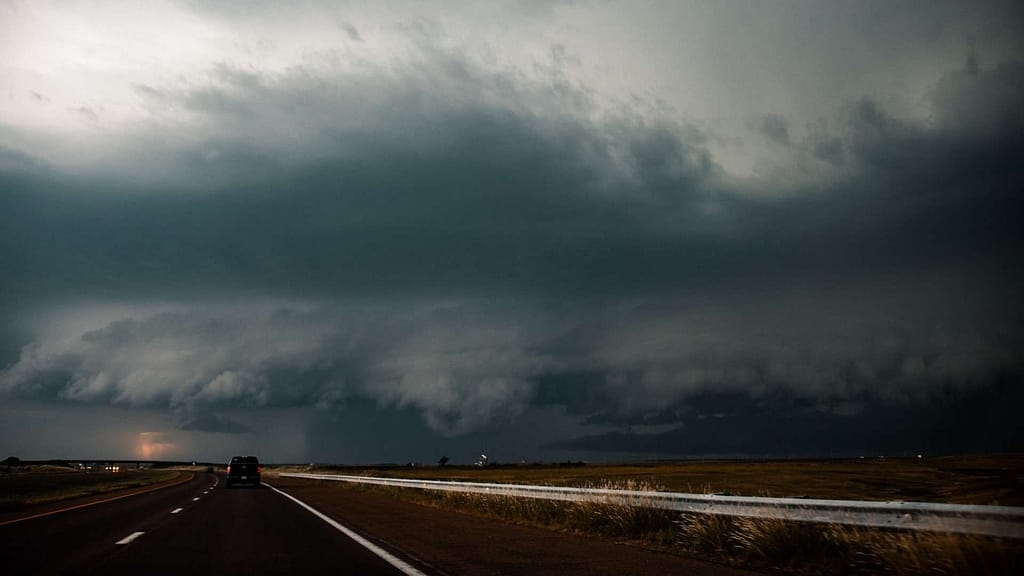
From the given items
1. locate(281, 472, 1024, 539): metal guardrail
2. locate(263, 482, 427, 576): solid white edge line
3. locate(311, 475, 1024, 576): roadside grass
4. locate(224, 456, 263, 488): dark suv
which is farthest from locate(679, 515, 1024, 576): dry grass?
locate(224, 456, 263, 488): dark suv

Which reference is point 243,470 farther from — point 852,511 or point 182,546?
point 852,511

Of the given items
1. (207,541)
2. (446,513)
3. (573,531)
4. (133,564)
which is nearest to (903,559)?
(573,531)

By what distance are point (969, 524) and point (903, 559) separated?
112cm

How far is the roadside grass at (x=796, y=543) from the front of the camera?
779 cm

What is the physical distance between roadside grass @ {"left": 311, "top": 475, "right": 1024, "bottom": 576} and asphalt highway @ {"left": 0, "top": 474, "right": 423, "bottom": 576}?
487 cm

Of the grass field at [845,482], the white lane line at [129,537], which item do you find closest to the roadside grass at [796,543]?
the grass field at [845,482]

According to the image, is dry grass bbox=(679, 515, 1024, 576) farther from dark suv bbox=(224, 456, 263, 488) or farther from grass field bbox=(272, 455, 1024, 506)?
dark suv bbox=(224, 456, 263, 488)

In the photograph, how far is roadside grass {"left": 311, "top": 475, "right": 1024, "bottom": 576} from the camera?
7.79 meters

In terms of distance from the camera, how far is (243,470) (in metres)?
47.0

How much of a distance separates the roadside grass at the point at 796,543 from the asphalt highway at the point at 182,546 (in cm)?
487

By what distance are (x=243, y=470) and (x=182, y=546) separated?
35815 mm

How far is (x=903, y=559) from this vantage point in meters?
8.66

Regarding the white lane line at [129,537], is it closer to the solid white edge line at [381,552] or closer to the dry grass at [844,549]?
the solid white edge line at [381,552]

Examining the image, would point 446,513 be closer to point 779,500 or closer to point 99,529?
point 99,529
